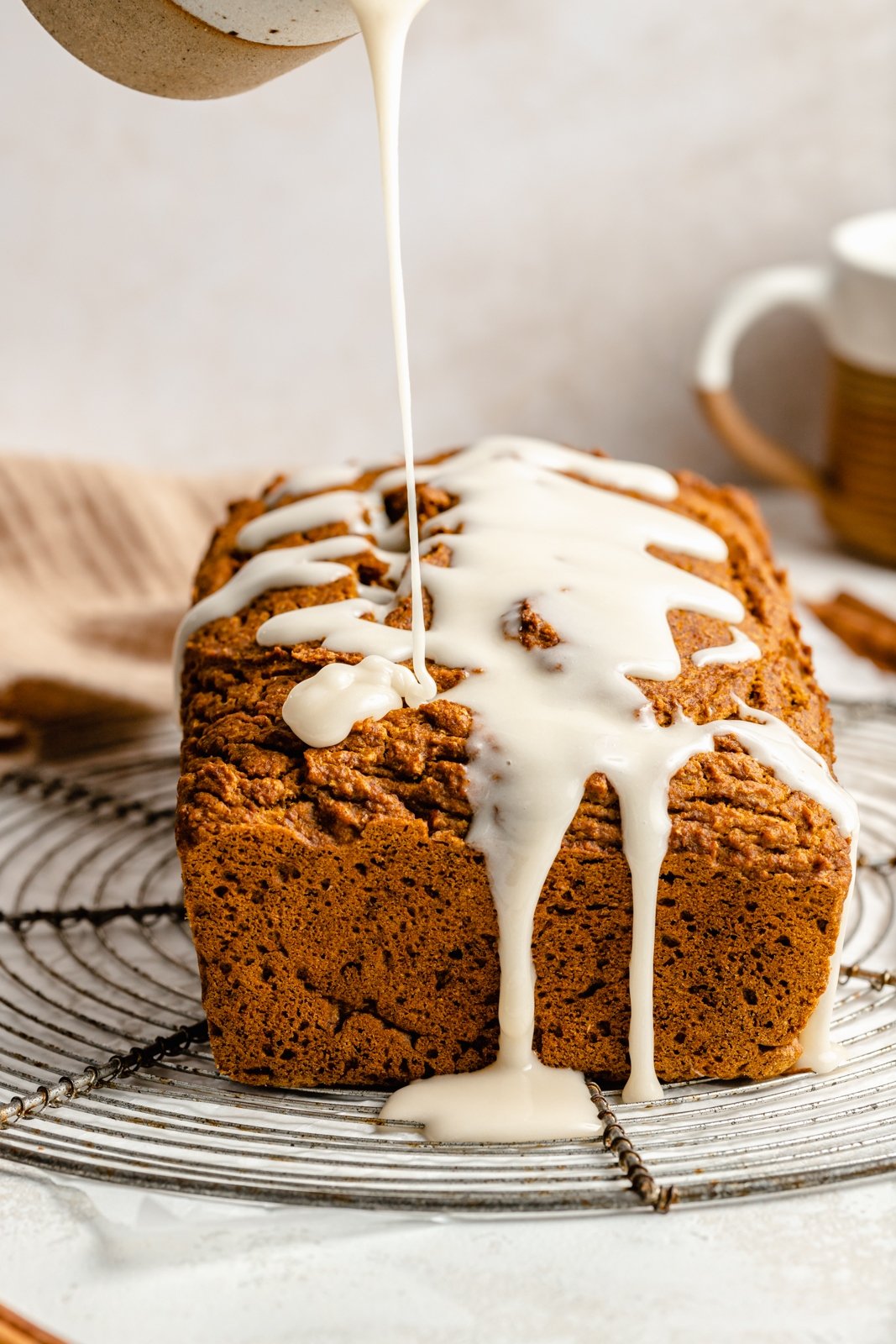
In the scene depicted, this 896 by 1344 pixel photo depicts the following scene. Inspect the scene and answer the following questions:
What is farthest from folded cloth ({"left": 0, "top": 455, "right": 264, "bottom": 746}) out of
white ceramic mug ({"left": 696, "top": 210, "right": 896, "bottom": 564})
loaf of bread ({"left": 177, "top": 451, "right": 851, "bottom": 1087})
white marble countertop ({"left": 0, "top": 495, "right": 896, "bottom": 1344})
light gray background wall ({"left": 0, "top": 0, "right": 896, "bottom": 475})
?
white marble countertop ({"left": 0, "top": 495, "right": 896, "bottom": 1344})

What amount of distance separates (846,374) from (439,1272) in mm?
1908

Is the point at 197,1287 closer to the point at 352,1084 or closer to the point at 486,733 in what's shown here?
the point at 352,1084

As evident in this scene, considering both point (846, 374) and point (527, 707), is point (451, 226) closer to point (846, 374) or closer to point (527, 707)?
point (846, 374)

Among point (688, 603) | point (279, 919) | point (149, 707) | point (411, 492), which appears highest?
point (411, 492)

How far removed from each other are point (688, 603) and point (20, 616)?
1121 mm

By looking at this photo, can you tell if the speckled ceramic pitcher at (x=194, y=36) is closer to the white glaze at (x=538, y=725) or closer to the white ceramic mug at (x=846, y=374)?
the white glaze at (x=538, y=725)

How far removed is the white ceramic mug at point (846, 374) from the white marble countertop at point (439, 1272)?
1.64 meters

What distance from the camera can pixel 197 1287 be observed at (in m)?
1.16

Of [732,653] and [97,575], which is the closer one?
[732,653]

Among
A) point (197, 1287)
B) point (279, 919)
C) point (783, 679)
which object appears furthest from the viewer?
point (783, 679)

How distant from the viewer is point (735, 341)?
290 centimetres

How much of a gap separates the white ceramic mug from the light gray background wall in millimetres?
209

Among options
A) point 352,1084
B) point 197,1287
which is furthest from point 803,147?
point 197,1287

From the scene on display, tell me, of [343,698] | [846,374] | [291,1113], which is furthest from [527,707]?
[846,374]
